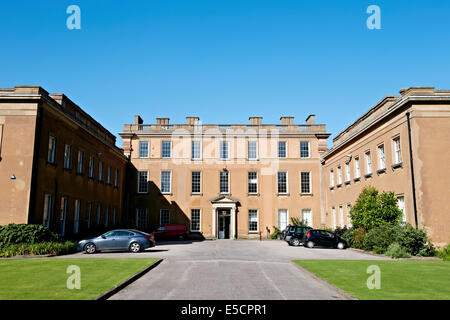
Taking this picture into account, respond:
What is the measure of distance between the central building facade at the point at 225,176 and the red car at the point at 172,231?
275 centimetres

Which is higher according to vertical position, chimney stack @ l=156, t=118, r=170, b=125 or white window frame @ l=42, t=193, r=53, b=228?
chimney stack @ l=156, t=118, r=170, b=125

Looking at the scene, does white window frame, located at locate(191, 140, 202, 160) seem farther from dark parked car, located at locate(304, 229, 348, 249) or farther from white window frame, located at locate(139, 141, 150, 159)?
dark parked car, located at locate(304, 229, 348, 249)

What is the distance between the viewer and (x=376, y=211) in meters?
23.0

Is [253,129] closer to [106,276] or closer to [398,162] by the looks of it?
[398,162]

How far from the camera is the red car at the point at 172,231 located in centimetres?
3597

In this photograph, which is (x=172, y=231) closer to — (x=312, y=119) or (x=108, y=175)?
(x=108, y=175)

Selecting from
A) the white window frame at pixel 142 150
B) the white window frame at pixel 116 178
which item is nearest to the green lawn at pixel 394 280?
the white window frame at pixel 116 178

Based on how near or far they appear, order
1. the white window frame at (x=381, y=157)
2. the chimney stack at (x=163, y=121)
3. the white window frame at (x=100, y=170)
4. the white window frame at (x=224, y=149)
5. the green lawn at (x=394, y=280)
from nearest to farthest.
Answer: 1. the green lawn at (x=394, y=280)
2. the white window frame at (x=381, y=157)
3. the white window frame at (x=100, y=170)
4. the white window frame at (x=224, y=149)
5. the chimney stack at (x=163, y=121)

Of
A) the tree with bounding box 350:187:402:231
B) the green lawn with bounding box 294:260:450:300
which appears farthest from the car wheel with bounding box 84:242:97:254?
the tree with bounding box 350:187:402:231

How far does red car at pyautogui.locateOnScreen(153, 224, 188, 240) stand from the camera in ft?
118

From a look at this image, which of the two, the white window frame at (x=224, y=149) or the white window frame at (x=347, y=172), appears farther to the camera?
the white window frame at (x=224, y=149)

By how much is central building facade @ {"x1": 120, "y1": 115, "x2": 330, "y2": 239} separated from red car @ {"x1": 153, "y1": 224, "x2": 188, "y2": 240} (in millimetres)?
2751

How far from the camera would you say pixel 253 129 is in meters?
41.4

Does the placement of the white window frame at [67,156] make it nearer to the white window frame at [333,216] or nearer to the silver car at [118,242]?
the silver car at [118,242]
